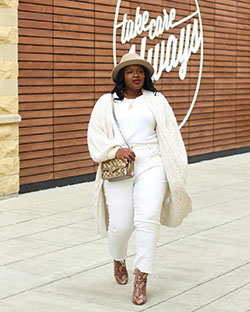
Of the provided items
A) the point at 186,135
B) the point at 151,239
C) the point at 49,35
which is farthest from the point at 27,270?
the point at 186,135

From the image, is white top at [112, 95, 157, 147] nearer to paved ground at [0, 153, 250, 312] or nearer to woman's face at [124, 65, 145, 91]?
woman's face at [124, 65, 145, 91]

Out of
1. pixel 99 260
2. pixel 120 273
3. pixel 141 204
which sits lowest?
pixel 99 260

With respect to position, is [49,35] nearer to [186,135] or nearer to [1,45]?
[1,45]

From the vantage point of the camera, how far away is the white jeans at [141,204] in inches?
217

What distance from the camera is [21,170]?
35.0 feet

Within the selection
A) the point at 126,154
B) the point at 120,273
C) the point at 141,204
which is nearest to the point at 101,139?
the point at 126,154

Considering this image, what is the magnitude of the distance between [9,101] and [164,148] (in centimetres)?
493

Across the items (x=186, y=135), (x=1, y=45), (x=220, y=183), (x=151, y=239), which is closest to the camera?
(x=151, y=239)

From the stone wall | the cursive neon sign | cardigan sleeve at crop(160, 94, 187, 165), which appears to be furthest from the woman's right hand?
the cursive neon sign

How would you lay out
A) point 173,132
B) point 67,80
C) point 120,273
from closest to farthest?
1. point 173,132
2. point 120,273
3. point 67,80

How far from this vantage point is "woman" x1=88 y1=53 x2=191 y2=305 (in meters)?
5.56

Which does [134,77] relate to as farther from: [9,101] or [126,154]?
[9,101]

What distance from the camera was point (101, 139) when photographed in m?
5.73

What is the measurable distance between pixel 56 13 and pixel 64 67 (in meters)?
0.79
